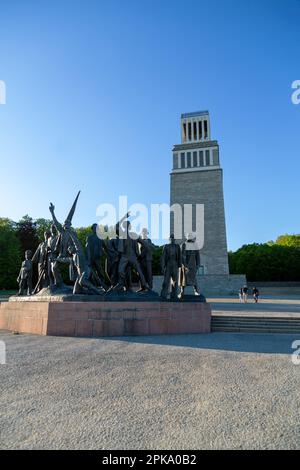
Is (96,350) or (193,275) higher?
(193,275)

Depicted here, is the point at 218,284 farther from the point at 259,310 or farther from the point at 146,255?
the point at 146,255

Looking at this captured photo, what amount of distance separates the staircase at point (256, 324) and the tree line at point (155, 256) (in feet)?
114

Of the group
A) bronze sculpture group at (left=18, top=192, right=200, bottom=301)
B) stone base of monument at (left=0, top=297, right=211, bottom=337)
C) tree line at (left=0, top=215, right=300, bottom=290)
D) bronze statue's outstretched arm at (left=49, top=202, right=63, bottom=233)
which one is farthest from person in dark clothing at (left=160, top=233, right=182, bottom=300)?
tree line at (left=0, top=215, right=300, bottom=290)

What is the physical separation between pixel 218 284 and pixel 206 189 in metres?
17.1

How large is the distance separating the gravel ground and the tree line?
3704cm

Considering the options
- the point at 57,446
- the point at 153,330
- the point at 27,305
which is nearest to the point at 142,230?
the point at 153,330

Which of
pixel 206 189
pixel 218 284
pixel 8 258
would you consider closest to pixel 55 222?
pixel 218 284

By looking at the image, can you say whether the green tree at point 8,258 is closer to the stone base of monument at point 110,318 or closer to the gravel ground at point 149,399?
the stone base of monument at point 110,318

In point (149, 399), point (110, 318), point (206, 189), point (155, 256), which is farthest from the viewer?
point (155, 256)

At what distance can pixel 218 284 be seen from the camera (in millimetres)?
38719

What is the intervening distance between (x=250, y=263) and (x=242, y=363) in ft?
168

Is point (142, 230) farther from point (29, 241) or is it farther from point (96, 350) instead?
point (29, 241)

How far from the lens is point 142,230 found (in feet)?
39.6

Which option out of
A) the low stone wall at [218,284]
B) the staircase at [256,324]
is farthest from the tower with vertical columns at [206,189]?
the staircase at [256,324]
